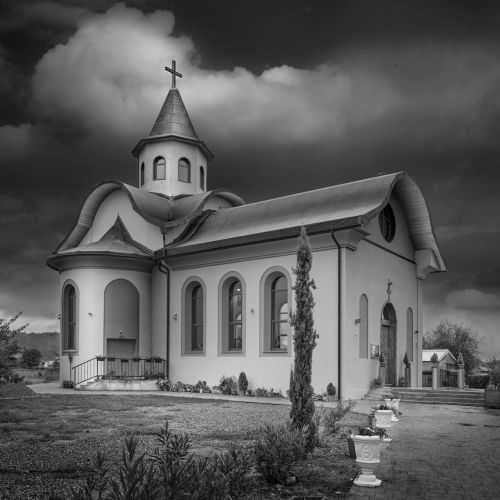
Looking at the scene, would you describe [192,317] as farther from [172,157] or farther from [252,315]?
[172,157]

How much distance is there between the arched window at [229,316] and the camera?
68.3 ft

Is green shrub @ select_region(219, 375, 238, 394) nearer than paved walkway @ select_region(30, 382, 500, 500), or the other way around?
paved walkway @ select_region(30, 382, 500, 500)

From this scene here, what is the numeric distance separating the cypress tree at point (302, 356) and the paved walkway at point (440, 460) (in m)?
1.24

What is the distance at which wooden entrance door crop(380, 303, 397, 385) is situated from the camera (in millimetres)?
20734

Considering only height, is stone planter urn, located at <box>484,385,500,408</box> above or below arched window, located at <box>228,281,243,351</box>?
below

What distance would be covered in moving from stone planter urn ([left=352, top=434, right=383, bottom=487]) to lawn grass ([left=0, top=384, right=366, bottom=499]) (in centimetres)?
20

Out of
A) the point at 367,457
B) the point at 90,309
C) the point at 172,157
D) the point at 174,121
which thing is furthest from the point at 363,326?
the point at 174,121

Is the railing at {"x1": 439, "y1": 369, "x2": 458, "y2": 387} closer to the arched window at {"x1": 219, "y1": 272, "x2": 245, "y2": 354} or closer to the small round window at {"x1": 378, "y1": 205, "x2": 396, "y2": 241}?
the small round window at {"x1": 378, "y1": 205, "x2": 396, "y2": 241}

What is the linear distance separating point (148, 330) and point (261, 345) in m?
5.66

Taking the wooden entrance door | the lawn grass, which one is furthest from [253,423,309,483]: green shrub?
the wooden entrance door

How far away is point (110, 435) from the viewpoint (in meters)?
9.41

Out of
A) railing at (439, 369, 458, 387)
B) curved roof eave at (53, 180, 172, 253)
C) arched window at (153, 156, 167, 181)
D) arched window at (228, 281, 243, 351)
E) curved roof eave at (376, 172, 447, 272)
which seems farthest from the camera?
arched window at (153, 156, 167, 181)

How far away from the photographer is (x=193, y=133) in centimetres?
2839

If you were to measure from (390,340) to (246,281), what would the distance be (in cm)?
552
